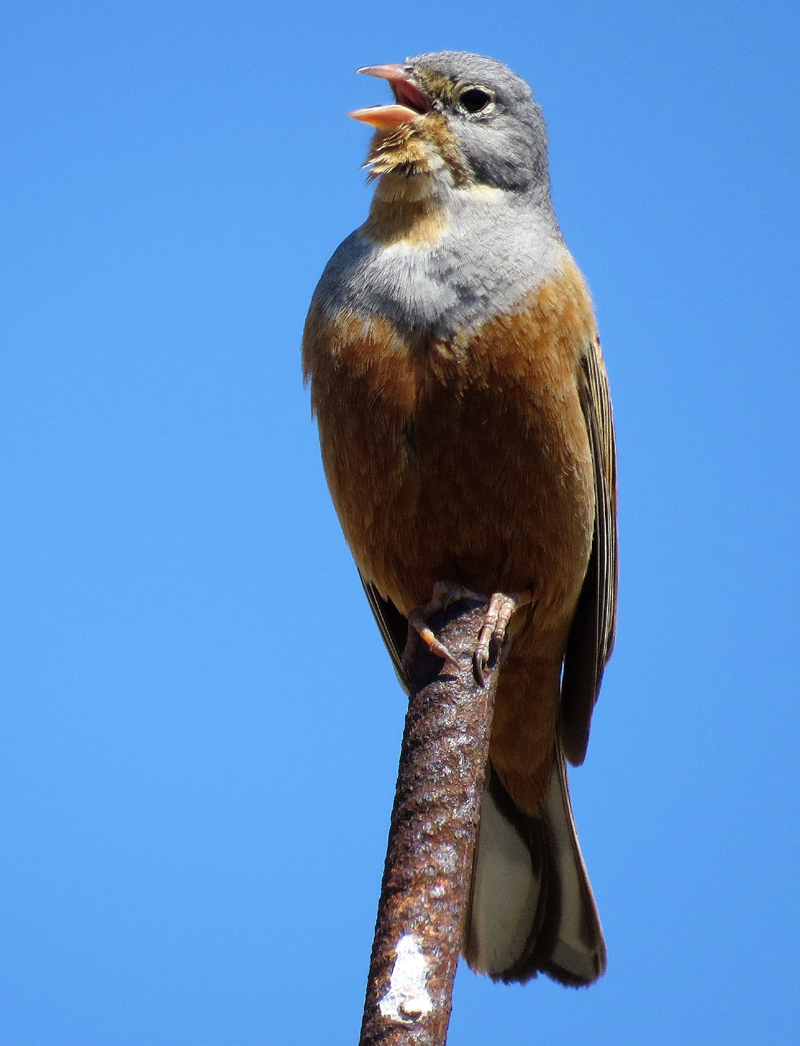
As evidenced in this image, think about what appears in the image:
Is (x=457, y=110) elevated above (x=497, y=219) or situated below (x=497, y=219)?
above

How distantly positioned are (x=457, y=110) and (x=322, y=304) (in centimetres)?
87

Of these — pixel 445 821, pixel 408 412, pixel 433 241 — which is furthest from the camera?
pixel 433 241

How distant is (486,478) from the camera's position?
10.8 ft

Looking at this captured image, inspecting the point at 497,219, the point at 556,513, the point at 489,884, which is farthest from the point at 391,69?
the point at 489,884

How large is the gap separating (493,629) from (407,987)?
1.07m

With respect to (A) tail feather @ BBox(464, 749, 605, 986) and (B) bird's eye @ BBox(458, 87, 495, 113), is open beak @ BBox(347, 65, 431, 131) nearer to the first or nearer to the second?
(B) bird's eye @ BBox(458, 87, 495, 113)

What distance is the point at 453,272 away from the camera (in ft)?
11.0

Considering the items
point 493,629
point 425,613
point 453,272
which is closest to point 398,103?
point 453,272

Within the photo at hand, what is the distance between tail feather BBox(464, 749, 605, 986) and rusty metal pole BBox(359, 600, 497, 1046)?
1212mm

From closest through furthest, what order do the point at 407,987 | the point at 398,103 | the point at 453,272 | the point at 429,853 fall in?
the point at 407,987 < the point at 429,853 < the point at 453,272 < the point at 398,103

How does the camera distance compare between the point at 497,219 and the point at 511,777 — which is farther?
the point at 511,777

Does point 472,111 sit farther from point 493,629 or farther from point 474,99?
point 493,629

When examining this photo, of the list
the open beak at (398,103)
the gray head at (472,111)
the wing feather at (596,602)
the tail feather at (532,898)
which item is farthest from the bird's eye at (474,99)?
the tail feather at (532,898)

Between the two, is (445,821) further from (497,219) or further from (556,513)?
(497,219)
